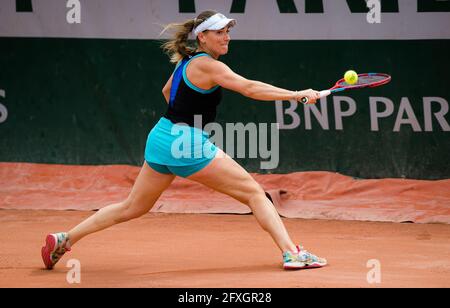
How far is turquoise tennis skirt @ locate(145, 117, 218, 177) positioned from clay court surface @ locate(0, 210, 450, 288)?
25.5 inches

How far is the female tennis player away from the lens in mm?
5395

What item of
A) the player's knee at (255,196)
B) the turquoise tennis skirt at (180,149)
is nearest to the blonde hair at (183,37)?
the turquoise tennis skirt at (180,149)

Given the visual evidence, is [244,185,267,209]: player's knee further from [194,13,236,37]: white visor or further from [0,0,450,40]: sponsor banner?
[0,0,450,40]: sponsor banner

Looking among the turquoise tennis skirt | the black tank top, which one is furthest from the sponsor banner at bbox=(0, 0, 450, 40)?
the turquoise tennis skirt

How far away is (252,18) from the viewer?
9070 mm

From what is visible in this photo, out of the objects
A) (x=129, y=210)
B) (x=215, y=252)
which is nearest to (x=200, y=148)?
(x=129, y=210)

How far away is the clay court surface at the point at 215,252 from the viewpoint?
5.28 meters

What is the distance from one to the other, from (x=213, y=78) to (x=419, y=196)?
3.82 meters

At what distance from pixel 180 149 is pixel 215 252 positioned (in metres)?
1.26

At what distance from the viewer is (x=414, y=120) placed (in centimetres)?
892
